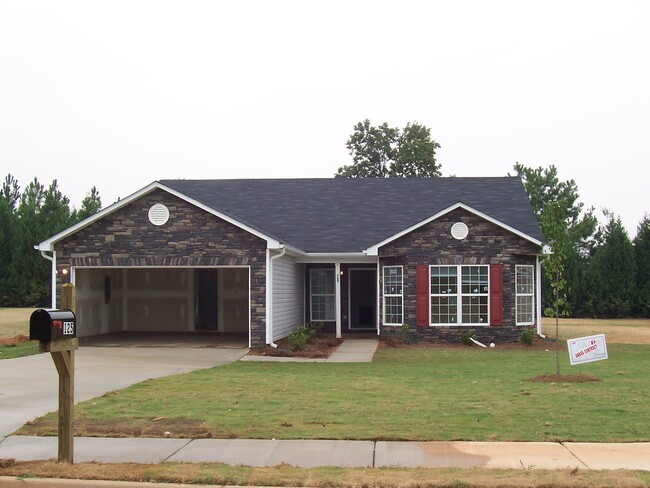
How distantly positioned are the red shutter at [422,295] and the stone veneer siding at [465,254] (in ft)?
0.44

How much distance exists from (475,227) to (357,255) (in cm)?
379

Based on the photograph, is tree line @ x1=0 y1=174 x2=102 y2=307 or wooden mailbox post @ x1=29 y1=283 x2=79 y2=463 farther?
tree line @ x1=0 y1=174 x2=102 y2=307

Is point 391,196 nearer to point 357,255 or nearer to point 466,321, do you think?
point 357,255

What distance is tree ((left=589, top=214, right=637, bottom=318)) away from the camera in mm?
38312

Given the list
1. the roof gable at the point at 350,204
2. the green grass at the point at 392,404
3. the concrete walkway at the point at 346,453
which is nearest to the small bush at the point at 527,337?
the roof gable at the point at 350,204

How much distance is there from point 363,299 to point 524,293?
5929 mm

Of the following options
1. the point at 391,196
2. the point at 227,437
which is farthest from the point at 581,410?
the point at 391,196

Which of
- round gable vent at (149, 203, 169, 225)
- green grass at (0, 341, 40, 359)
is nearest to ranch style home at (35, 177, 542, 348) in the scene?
round gable vent at (149, 203, 169, 225)

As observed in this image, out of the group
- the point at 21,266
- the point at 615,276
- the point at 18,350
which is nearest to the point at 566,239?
the point at 18,350

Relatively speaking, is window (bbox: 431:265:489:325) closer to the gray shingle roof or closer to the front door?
the gray shingle roof

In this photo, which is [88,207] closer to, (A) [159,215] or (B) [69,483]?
(A) [159,215]

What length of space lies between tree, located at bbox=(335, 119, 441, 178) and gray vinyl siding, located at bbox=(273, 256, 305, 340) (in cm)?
2843

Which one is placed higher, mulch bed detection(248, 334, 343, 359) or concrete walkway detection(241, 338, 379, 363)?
mulch bed detection(248, 334, 343, 359)

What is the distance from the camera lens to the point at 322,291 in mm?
26812
